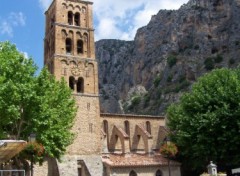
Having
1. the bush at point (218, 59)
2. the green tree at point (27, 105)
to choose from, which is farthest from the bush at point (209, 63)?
the green tree at point (27, 105)

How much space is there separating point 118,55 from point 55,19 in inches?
3088

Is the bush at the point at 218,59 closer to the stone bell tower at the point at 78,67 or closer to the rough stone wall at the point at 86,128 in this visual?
the stone bell tower at the point at 78,67

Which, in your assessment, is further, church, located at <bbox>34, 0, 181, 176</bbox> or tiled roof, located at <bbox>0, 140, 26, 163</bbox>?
church, located at <bbox>34, 0, 181, 176</bbox>

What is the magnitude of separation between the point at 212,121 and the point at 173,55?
55333 millimetres

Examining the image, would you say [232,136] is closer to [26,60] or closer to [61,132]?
[61,132]

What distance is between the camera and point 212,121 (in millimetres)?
38719

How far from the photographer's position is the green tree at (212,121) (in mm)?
38250

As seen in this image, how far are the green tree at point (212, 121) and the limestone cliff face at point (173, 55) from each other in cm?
3801

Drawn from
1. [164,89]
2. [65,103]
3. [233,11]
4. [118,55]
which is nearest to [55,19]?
[65,103]

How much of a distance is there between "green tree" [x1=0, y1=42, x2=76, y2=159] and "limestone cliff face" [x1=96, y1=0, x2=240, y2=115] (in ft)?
168

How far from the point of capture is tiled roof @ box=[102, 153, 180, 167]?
138ft

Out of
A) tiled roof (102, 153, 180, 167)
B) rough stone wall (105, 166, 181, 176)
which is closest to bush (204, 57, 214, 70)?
tiled roof (102, 153, 180, 167)

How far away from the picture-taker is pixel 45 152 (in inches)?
1209

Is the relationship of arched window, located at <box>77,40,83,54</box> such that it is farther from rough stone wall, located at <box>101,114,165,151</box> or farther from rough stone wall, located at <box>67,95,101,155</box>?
rough stone wall, located at <box>101,114,165,151</box>
